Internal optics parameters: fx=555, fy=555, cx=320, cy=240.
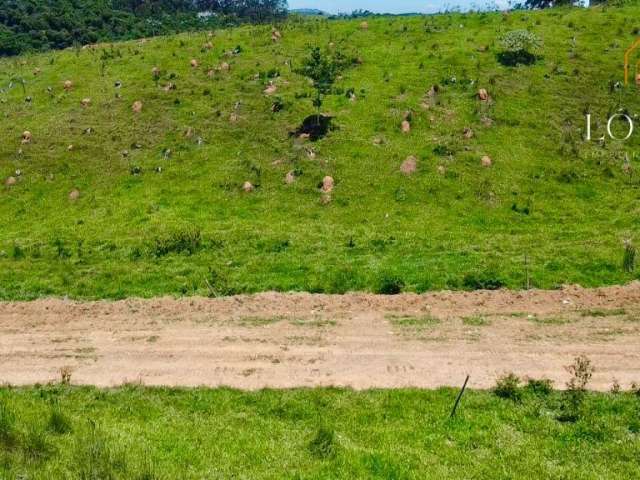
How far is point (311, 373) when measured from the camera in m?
17.2

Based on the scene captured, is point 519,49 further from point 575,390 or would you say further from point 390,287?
point 575,390

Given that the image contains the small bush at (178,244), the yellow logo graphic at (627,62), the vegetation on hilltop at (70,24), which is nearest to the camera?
the small bush at (178,244)

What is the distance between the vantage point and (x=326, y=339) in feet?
63.7

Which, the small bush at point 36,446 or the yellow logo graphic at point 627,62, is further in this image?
the yellow logo graphic at point 627,62

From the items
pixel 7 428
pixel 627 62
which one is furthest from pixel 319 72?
pixel 7 428

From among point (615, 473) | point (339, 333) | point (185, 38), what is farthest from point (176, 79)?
point (615, 473)

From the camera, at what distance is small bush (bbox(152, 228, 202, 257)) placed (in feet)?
92.6

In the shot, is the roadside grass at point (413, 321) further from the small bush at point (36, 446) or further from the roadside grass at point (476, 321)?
the small bush at point (36, 446)

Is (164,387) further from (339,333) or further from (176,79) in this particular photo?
(176,79)

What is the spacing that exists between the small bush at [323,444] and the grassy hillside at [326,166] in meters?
10.6

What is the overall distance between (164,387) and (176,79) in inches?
1437

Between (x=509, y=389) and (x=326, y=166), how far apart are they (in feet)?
75.0

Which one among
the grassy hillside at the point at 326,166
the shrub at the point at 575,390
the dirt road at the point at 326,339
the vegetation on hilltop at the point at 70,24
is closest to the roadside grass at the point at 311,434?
the shrub at the point at 575,390

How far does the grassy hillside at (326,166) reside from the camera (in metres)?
25.7
